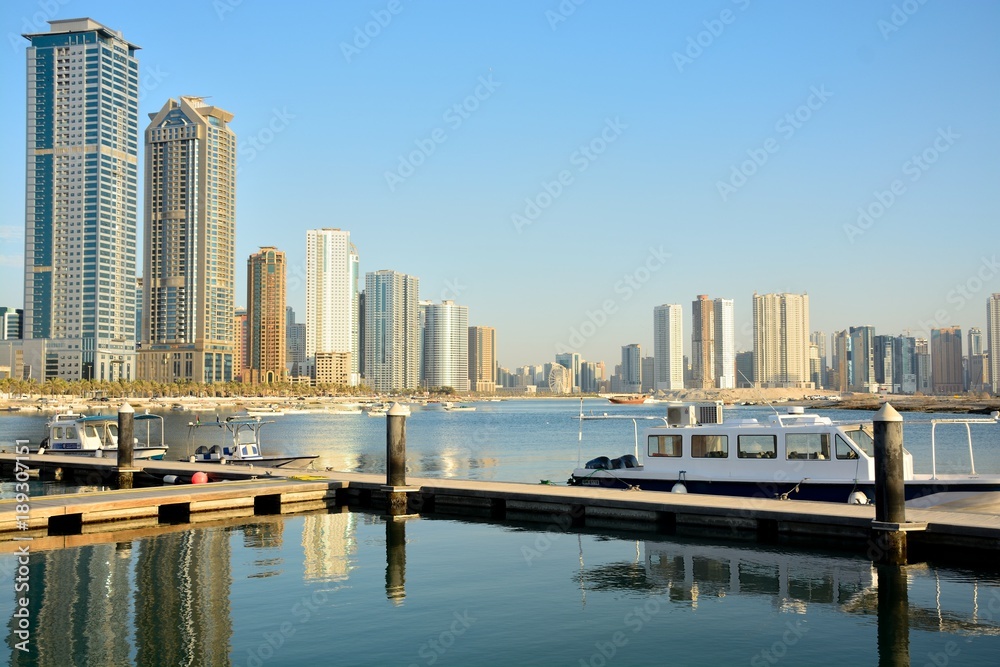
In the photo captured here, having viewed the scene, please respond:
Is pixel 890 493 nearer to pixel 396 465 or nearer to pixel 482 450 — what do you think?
pixel 396 465

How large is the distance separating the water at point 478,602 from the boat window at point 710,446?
4.64 m

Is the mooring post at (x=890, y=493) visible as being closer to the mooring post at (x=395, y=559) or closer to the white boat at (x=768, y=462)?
the white boat at (x=768, y=462)

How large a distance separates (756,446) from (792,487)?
168cm

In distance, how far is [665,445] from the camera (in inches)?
1155

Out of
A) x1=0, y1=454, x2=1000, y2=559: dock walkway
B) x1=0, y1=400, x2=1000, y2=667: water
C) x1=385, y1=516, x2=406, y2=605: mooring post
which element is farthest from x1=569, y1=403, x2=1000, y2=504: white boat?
x1=385, y1=516, x2=406, y2=605: mooring post

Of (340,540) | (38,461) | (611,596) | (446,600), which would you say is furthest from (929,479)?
(38,461)

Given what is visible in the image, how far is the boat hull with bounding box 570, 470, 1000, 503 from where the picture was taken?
78.9 ft

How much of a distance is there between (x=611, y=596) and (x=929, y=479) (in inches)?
451

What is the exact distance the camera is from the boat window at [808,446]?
1031 inches

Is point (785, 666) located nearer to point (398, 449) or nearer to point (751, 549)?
point (751, 549)

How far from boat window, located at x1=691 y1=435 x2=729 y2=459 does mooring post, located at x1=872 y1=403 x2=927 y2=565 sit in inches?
304

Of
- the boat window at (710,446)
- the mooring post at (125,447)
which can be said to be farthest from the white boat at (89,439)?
the boat window at (710,446)

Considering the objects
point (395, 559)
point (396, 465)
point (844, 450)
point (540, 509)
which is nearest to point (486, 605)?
point (395, 559)

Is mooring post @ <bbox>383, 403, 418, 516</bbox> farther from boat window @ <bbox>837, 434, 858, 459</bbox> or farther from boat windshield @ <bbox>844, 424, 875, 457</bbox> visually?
boat windshield @ <bbox>844, 424, 875, 457</bbox>
